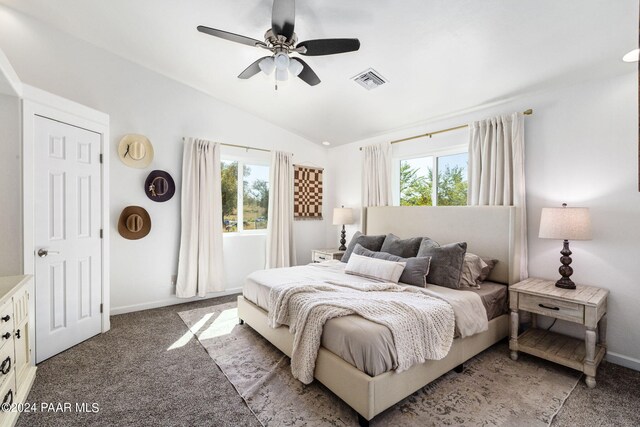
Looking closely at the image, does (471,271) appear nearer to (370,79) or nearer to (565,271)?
(565,271)

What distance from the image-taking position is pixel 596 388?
216cm

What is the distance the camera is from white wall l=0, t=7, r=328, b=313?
307 cm

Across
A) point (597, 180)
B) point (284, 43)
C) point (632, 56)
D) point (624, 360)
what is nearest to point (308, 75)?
point (284, 43)

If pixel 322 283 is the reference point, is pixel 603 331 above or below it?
below

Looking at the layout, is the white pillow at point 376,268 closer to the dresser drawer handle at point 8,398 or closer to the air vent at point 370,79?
the air vent at point 370,79

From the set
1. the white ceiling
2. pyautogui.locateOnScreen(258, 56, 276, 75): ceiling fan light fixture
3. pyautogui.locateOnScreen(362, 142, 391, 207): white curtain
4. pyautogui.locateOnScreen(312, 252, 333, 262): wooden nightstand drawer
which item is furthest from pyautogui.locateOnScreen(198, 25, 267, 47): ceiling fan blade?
pyautogui.locateOnScreen(312, 252, 333, 262): wooden nightstand drawer

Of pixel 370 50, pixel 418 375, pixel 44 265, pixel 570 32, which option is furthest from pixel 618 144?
pixel 44 265

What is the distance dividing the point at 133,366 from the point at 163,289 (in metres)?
1.65

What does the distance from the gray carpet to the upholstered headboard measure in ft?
3.17

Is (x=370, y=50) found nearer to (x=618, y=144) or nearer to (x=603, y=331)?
(x=618, y=144)

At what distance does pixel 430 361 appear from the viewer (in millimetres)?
2062

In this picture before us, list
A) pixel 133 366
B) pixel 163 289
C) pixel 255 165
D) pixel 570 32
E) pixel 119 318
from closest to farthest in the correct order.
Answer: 1. pixel 570 32
2. pixel 133 366
3. pixel 119 318
4. pixel 163 289
5. pixel 255 165

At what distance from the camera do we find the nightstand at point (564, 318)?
2.19 metres

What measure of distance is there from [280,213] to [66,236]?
108 inches
